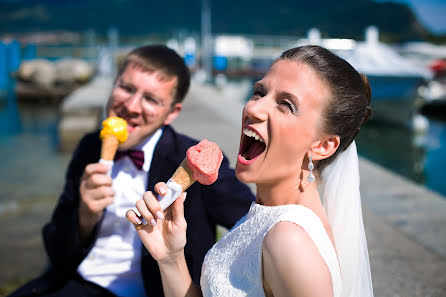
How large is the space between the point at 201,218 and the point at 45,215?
3794mm

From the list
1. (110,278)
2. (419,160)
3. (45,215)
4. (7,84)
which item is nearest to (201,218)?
(110,278)

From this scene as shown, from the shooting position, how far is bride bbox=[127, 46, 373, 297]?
1304mm

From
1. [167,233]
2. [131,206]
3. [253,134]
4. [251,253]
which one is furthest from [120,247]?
[253,134]

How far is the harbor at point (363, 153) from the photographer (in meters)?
2.84

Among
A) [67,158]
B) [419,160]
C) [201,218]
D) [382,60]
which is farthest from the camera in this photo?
[382,60]

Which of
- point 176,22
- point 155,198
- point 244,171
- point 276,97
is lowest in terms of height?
point 176,22

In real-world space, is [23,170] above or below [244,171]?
below

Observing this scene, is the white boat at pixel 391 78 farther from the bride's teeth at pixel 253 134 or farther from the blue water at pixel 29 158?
the bride's teeth at pixel 253 134

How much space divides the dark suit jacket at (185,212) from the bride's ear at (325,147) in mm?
742

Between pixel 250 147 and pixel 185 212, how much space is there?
2.31ft

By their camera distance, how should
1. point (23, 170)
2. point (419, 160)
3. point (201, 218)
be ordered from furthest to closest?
1. point (419, 160)
2. point (23, 170)
3. point (201, 218)

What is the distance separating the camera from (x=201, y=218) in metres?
2.10

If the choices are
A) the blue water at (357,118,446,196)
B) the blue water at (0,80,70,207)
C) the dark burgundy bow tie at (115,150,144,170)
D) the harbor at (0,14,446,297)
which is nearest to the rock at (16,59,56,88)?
the harbor at (0,14,446,297)

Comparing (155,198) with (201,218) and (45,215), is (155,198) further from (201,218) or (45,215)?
(45,215)
